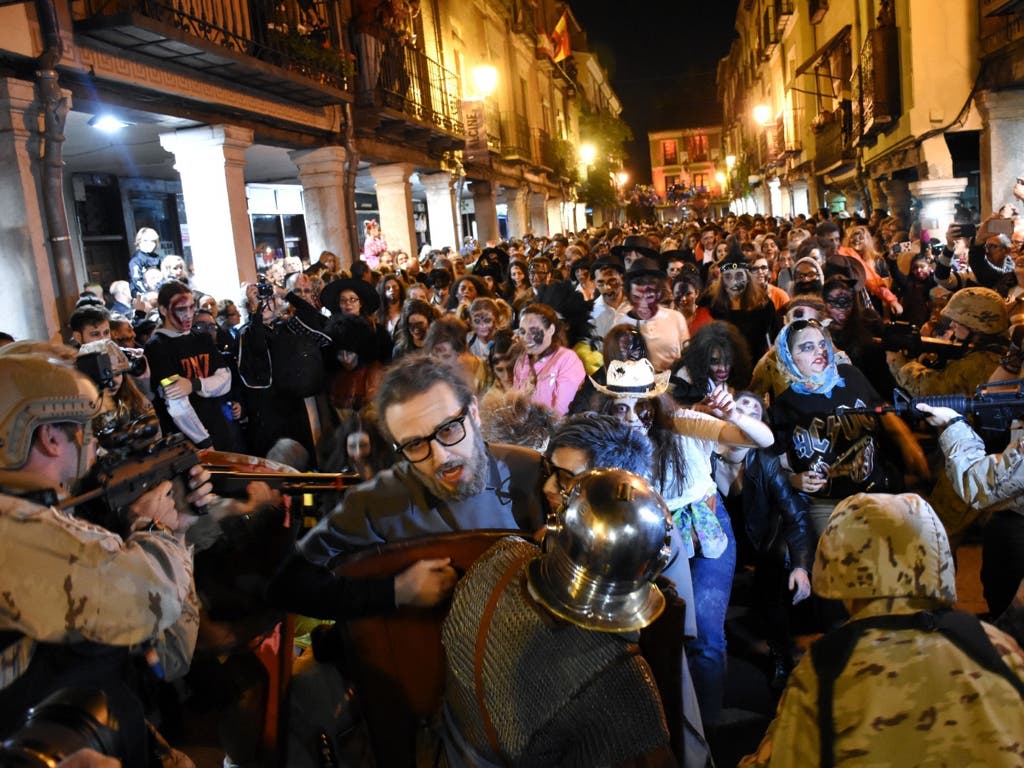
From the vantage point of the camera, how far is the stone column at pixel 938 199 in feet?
49.0

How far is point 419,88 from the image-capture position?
18.9 metres

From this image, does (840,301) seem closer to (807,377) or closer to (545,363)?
(807,377)

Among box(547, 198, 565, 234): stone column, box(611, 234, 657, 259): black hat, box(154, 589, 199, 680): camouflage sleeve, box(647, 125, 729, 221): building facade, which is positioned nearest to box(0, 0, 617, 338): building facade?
box(611, 234, 657, 259): black hat

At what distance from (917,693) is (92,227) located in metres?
15.7

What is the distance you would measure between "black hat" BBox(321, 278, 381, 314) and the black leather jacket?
451 centimetres

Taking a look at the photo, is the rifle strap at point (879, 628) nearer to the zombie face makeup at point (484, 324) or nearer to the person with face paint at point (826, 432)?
the person with face paint at point (826, 432)

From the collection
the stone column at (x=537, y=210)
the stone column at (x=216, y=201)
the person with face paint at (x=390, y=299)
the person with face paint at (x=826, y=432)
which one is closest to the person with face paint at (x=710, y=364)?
the person with face paint at (x=826, y=432)

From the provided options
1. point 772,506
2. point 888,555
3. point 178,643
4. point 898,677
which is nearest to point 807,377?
point 772,506

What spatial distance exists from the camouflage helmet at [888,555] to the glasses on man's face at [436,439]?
1059mm

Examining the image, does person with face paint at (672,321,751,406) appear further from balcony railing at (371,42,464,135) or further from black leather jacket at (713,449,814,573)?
balcony railing at (371,42,464,135)

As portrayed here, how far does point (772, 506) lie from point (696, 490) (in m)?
0.86

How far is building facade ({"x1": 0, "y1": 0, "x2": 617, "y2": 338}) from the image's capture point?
762cm

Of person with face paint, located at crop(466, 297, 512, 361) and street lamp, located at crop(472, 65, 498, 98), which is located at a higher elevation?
street lamp, located at crop(472, 65, 498, 98)

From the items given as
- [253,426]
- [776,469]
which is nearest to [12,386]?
[776,469]
